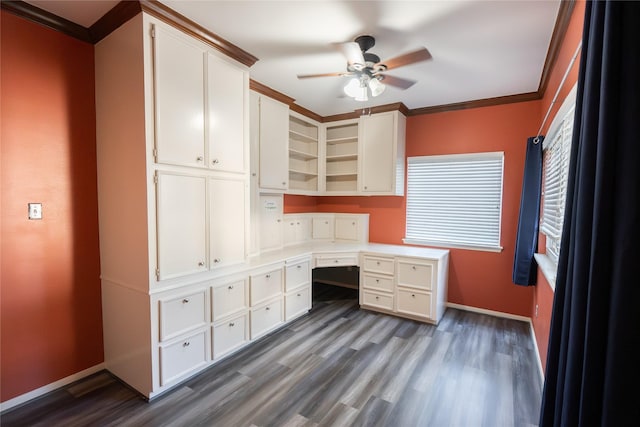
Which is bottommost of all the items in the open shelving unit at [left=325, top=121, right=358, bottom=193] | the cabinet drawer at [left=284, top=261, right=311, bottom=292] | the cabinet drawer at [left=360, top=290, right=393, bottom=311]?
the cabinet drawer at [left=360, top=290, right=393, bottom=311]

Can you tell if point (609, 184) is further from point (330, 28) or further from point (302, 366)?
point (302, 366)

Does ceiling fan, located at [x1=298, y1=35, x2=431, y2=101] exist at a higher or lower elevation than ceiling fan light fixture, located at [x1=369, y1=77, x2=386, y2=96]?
higher

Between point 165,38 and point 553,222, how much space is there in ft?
10.9

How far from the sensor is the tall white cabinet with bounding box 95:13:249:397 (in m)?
2.03

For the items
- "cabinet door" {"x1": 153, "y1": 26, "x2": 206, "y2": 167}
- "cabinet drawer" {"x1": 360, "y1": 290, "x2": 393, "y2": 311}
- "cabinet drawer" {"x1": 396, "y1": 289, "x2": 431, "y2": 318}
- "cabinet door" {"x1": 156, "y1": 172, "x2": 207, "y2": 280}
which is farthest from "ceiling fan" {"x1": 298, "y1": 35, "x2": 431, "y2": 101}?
"cabinet drawer" {"x1": 360, "y1": 290, "x2": 393, "y2": 311}

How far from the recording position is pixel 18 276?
2.02 meters

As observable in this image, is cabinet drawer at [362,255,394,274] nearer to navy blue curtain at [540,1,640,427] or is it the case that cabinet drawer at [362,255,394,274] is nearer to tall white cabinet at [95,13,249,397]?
tall white cabinet at [95,13,249,397]

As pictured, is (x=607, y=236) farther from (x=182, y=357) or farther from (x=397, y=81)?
(x=182, y=357)

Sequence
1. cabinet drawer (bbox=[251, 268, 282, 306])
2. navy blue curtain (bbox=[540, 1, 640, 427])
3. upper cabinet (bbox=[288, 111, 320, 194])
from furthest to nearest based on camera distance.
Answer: upper cabinet (bbox=[288, 111, 320, 194]) → cabinet drawer (bbox=[251, 268, 282, 306]) → navy blue curtain (bbox=[540, 1, 640, 427])

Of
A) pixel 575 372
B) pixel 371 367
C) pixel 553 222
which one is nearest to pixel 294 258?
pixel 371 367

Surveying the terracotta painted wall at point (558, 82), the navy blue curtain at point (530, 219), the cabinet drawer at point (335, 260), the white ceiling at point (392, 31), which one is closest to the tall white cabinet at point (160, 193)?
the white ceiling at point (392, 31)

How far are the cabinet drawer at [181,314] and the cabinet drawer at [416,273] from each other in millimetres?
2281

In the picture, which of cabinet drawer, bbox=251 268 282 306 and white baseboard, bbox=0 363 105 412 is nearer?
white baseboard, bbox=0 363 105 412

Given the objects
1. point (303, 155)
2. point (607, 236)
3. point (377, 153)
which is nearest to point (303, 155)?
point (303, 155)
